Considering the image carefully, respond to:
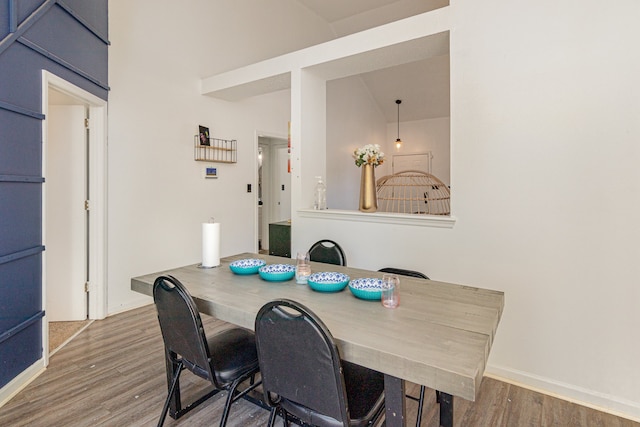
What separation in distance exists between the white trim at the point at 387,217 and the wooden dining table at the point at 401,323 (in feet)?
2.44

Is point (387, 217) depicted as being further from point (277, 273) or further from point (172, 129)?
point (172, 129)

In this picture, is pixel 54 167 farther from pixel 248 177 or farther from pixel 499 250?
pixel 499 250

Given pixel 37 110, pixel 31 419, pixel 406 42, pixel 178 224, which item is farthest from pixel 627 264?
pixel 178 224

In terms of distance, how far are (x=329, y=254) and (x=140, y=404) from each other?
5.04 ft

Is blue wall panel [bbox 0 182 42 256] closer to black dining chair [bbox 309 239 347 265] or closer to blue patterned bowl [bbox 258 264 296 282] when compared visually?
blue patterned bowl [bbox 258 264 296 282]

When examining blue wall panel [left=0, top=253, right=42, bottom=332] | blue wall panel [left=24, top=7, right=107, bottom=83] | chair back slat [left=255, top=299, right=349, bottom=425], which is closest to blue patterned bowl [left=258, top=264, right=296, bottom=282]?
chair back slat [left=255, top=299, right=349, bottom=425]

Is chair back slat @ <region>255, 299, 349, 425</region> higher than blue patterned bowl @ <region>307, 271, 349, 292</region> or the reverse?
the reverse

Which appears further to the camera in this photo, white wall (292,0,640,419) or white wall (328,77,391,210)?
white wall (328,77,391,210)

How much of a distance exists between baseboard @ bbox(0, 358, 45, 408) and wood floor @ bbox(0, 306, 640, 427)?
0.11 ft

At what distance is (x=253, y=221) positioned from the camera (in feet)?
16.5

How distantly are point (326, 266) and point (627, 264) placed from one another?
1710 millimetres

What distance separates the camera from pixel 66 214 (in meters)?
3.15

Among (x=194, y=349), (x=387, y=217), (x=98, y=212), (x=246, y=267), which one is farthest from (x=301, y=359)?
(x=98, y=212)

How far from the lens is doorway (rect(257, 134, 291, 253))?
255 inches
